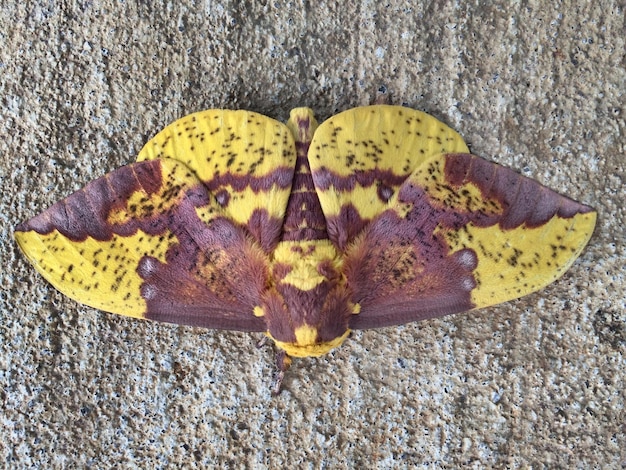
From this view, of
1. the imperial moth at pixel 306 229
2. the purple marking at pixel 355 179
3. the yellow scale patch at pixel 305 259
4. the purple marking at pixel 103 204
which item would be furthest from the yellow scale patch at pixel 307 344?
the purple marking at pixel 103 204

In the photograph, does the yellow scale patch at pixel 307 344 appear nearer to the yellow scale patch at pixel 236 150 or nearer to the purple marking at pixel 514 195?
the yellow scale patch at pixel 236 150

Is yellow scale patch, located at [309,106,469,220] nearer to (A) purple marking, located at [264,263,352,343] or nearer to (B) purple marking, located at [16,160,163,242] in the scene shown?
(A) purple marking, located at [264,263,352,343]

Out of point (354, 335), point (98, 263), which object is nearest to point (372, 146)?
point (354, 335)

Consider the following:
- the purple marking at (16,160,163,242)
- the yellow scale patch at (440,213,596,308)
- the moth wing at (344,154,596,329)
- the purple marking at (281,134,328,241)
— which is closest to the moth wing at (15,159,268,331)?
the purple marking at (16,160,163,242)

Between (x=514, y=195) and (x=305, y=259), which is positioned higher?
(x=514, y=195)

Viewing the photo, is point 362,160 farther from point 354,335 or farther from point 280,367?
point 280,367

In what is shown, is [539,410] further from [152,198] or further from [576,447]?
[152,198]

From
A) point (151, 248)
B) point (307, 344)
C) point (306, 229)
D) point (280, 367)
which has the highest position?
point (306, 229)
